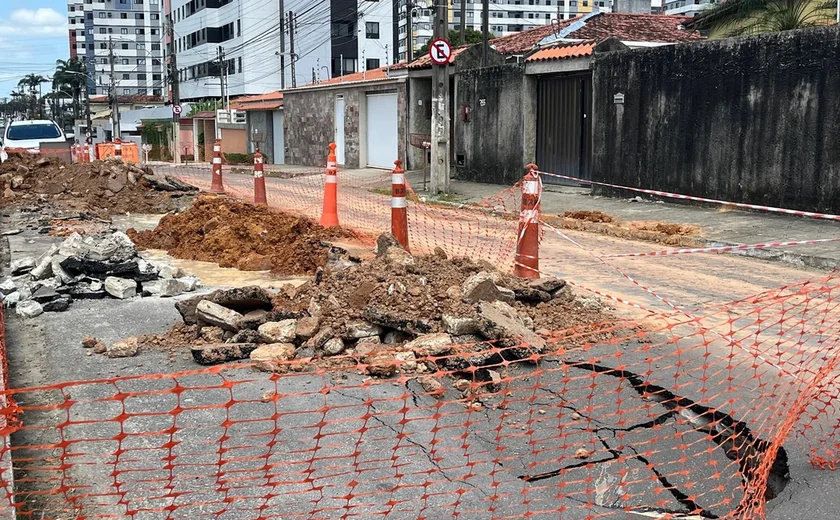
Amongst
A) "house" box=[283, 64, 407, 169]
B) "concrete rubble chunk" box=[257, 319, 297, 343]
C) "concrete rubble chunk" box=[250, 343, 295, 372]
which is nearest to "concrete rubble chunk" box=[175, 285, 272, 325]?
"concrete rubble chunk" box=[257, 319, 297, 343]

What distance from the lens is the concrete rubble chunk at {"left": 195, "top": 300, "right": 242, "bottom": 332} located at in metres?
5.76

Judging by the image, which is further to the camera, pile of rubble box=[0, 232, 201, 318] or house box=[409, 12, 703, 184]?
house box=[409, 12, 703, 184]

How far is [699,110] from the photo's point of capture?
49.0ft

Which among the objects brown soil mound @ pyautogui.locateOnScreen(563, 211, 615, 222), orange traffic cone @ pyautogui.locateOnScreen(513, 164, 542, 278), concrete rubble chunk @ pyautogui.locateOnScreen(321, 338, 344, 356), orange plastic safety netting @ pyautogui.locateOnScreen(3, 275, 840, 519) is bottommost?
orange plastic safety netting @ pyautogui.locateOnScreen(3, 275, 840, 519)

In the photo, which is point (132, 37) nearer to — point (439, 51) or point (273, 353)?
point (439, 51)

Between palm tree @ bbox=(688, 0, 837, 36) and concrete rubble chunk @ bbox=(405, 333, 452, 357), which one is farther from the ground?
palm tree @ bbox=(688, 0, 837, 36)

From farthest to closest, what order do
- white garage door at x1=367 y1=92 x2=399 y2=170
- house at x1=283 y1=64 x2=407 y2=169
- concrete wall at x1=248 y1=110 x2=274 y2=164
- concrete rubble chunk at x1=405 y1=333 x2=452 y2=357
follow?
concrete wall at x1=248 y1=110 x2=274 y2=164, white garage door at x1=367 y1=92 x2=399 y2=170, house at x1=283 y1=64 x2=407 y2=169, concrete rubble chunk at x1=405 y1=333 x2=452 y2=357

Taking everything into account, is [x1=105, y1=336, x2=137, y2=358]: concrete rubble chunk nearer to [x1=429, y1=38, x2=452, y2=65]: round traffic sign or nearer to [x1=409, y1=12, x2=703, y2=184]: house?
[x1=429, y1=38, x2=452, y2=65]: round traffic sign

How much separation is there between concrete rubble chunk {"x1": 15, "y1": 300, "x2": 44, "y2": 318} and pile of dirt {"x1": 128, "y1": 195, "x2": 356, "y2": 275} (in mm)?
2467

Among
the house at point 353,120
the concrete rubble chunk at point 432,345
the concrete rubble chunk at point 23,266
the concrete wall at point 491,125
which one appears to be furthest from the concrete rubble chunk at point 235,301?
the house at point 353,120

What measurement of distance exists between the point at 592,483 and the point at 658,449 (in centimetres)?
56

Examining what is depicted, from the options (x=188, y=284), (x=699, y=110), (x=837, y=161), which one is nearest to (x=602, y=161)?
(x=699, y=110)

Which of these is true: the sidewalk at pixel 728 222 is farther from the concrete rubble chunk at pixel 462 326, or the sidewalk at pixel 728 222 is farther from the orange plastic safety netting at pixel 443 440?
the concrete rubble chunk at pixel 462 326

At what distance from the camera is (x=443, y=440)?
4285 millimetres
